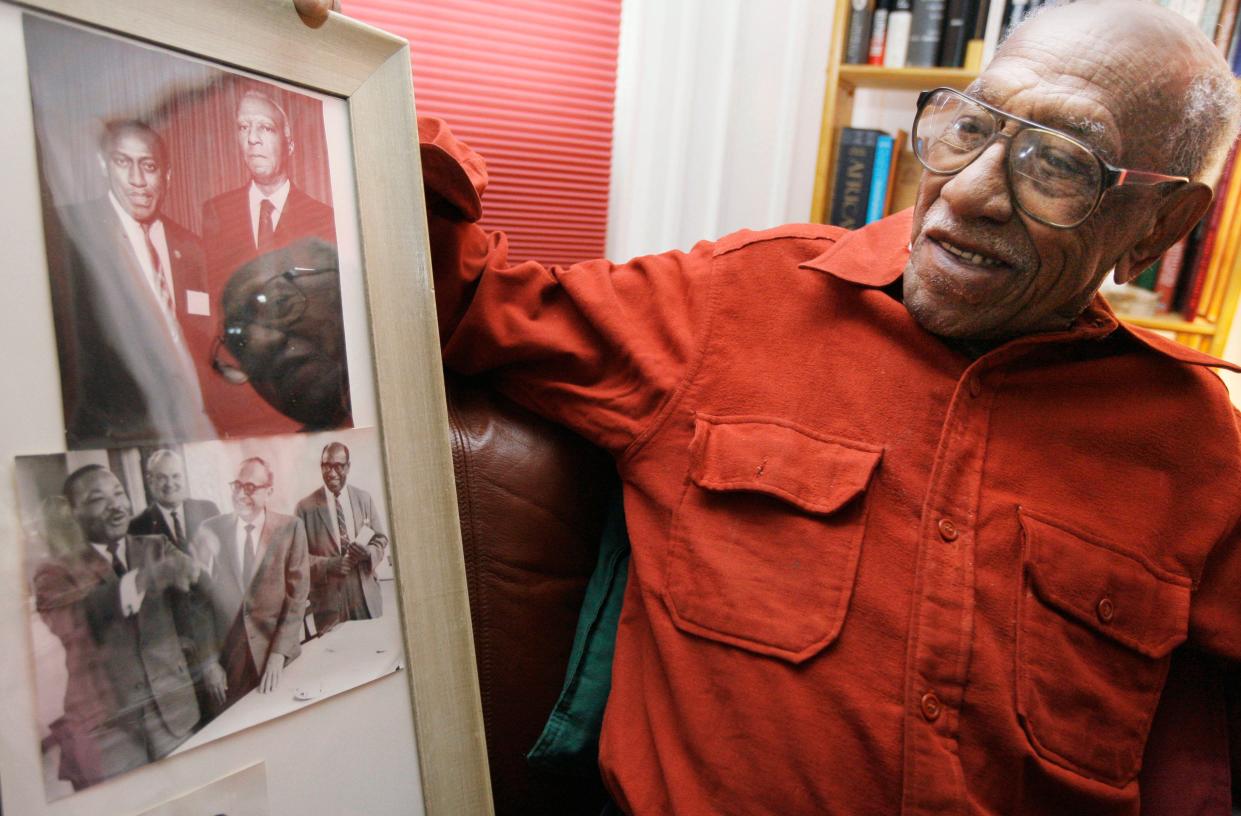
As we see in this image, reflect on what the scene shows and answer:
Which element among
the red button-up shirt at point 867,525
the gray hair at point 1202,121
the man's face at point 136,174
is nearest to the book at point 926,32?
the gray hair at point 1202,121

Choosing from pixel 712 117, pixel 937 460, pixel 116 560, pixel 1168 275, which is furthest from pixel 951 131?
pixel 1168 275

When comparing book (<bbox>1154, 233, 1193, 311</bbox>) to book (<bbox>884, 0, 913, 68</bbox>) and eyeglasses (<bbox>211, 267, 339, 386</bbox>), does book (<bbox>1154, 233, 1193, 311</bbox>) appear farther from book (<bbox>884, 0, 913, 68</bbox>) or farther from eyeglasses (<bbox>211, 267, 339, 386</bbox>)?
eyeglasses (<bbox>211, 267, 339, 386</bbox>)

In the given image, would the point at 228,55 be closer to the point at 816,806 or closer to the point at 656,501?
the point at 656,501

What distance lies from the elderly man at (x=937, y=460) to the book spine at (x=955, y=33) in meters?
1.00

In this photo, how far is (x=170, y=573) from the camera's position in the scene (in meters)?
0.57

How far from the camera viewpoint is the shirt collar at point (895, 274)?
37.6 inches

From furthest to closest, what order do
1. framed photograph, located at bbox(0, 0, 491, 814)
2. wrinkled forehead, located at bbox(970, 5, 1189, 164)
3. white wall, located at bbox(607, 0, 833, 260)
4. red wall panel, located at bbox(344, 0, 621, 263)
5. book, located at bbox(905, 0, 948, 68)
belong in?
white wall, located at bbox(607, 0, 833, 260) < book, located at bbox(905, 0, 948, 68) < red wall panel, located at bbox(344, 0, 621, 263) < wrinkled forehead, located at bbox(970, 5, 1189, 164) < framed photograph, located at bbox(0, 0, 491, 814)

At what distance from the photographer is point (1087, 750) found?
896 mm

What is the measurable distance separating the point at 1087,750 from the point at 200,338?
3.28ft

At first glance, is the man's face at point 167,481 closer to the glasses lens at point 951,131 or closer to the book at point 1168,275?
the glasses lens at point 951,131

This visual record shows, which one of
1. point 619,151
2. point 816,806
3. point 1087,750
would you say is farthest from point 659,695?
point 619,151

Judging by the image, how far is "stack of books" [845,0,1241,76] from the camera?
172cm

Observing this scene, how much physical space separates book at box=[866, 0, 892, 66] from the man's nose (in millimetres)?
1157

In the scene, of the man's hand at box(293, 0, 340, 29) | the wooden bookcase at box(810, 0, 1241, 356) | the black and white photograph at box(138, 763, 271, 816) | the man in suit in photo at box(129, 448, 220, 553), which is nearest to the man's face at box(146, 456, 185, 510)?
the man in suit in photo at box(129, 448, 220, 553)
